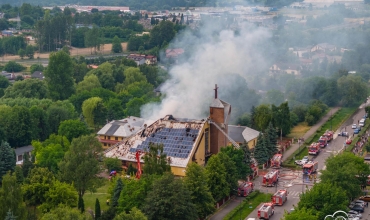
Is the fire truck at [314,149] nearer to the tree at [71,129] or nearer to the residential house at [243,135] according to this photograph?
the residential house at [243,135]

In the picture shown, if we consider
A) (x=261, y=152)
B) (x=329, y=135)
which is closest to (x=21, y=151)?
(x=261, y=152)

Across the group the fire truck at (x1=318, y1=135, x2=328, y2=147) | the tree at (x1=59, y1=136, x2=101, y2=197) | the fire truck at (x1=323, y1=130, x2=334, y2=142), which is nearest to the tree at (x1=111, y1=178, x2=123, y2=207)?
the tree at (x1=59, y1=136, x2=101, y2=197)

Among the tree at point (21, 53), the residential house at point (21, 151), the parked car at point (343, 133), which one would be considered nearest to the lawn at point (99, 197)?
the residential house at point (21, 151)

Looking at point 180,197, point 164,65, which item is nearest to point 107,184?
point 180,197

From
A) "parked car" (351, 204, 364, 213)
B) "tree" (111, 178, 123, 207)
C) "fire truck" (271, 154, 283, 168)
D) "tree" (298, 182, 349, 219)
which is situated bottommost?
"fire truck" (271, 154, 283, 168)

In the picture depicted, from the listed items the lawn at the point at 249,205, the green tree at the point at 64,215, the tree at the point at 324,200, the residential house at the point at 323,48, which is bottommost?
the lawn at the point at 249,205

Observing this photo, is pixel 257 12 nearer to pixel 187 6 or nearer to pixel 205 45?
pixel 187 6

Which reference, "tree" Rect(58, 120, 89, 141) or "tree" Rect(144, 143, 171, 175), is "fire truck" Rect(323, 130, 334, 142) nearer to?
"tree" Rect(58, 120, 89, 141)
